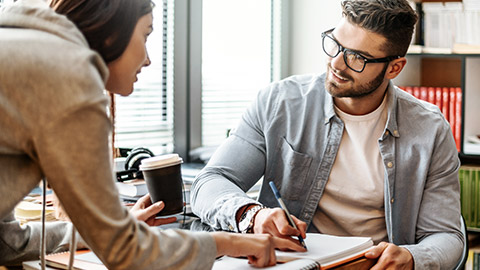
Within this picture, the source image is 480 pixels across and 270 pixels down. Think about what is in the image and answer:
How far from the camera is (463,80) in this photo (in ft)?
10.2

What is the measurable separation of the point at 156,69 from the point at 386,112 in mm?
1309

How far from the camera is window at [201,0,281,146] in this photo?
3.23m

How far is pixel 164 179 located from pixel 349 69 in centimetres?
73

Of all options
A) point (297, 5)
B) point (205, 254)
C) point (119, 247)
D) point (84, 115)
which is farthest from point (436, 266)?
point (297, 5)

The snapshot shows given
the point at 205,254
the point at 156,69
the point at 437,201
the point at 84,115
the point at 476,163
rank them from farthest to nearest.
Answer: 1. the point at 476,163
2. the point at 156,69
3. the point at 437,201
4. the point at 205,254
5. the point at 84,115

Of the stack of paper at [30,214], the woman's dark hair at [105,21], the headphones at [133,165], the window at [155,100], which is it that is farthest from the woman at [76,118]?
the window at [155,100]

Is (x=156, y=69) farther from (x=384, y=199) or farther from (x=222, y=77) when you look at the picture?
(x=384, y=199)

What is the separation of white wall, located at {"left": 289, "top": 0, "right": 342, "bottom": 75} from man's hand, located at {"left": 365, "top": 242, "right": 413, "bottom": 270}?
79.3 inches

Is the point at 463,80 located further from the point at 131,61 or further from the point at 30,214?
the point at 131,61

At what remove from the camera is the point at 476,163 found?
3225 millimetres

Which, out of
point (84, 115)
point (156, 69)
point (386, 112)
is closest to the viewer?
point (84, 115)

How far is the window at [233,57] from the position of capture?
10.6 feet

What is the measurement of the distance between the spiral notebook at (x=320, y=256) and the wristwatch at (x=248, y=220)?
160mm

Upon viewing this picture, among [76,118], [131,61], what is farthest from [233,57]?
[76,118]
